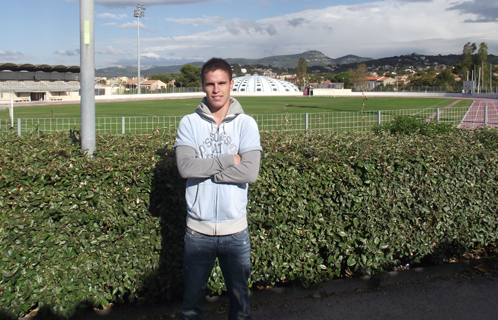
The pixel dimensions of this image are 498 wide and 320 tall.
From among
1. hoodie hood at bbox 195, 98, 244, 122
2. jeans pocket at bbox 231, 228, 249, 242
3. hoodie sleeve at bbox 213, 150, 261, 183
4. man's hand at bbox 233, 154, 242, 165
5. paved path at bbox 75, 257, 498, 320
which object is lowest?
paved path at bbox 75, 257, 498, 320

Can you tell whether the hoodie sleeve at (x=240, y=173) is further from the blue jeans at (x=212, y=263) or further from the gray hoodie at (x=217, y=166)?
the blue jeans at (x=212, y=263)

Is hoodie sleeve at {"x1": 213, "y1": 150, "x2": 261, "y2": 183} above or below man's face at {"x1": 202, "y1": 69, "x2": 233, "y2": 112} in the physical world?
below

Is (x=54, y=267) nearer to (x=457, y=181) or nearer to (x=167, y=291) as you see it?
(x=167, y=291)

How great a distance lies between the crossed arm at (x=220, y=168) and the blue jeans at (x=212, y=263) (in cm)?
35

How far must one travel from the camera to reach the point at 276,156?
3.60 meters

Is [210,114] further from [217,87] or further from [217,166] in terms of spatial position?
[217,166]

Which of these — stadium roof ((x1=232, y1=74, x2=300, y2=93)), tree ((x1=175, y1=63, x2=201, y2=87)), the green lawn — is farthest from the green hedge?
tree ((x1=175, y1=63, x2=201, y2=87))

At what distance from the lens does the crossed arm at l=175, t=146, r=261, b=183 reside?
100 inches

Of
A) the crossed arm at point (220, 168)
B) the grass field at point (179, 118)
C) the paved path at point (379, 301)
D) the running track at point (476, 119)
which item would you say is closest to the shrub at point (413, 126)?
the grass field at point (179, 118)

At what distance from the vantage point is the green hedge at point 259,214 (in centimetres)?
313

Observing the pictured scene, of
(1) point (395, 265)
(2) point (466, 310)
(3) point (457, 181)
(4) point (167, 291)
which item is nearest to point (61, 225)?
(4) point (167, 291)

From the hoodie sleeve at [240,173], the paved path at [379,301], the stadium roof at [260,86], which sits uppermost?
the stadium roof at [260,86]

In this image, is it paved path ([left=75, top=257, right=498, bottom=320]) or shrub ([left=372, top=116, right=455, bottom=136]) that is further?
shrub ([left=372, top=116, right=455, bottom=136])

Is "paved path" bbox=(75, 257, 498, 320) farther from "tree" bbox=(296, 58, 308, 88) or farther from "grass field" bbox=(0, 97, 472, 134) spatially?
"tree" bbox=(296, 58, 308, 88)
